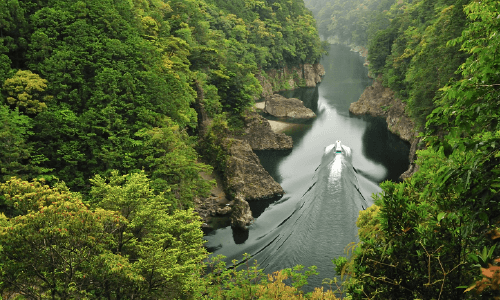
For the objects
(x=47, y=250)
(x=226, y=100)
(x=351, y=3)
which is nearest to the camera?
(x=47, y=250)

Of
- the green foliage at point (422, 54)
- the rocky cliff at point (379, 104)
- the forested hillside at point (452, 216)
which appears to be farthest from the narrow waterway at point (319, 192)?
the forested hillside at point (452, 216)

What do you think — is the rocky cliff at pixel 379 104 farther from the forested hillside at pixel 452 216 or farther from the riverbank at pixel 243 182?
the forested hillside at pixel 452 216

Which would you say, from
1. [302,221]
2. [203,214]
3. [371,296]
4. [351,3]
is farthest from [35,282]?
[351,3]

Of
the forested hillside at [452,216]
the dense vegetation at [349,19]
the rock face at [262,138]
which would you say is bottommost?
the rock face at [262,138]

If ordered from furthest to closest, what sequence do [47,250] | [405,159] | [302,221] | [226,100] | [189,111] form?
[226,100], [405,159], [189,111], [302,221], [47,250]

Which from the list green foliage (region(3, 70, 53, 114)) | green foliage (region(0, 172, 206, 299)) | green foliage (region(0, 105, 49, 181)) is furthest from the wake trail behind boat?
green foliage (region(3, 70, 53, 114))

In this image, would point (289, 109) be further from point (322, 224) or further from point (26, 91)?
point (26, 91)

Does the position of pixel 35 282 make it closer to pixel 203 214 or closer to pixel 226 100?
pixel 203 214
